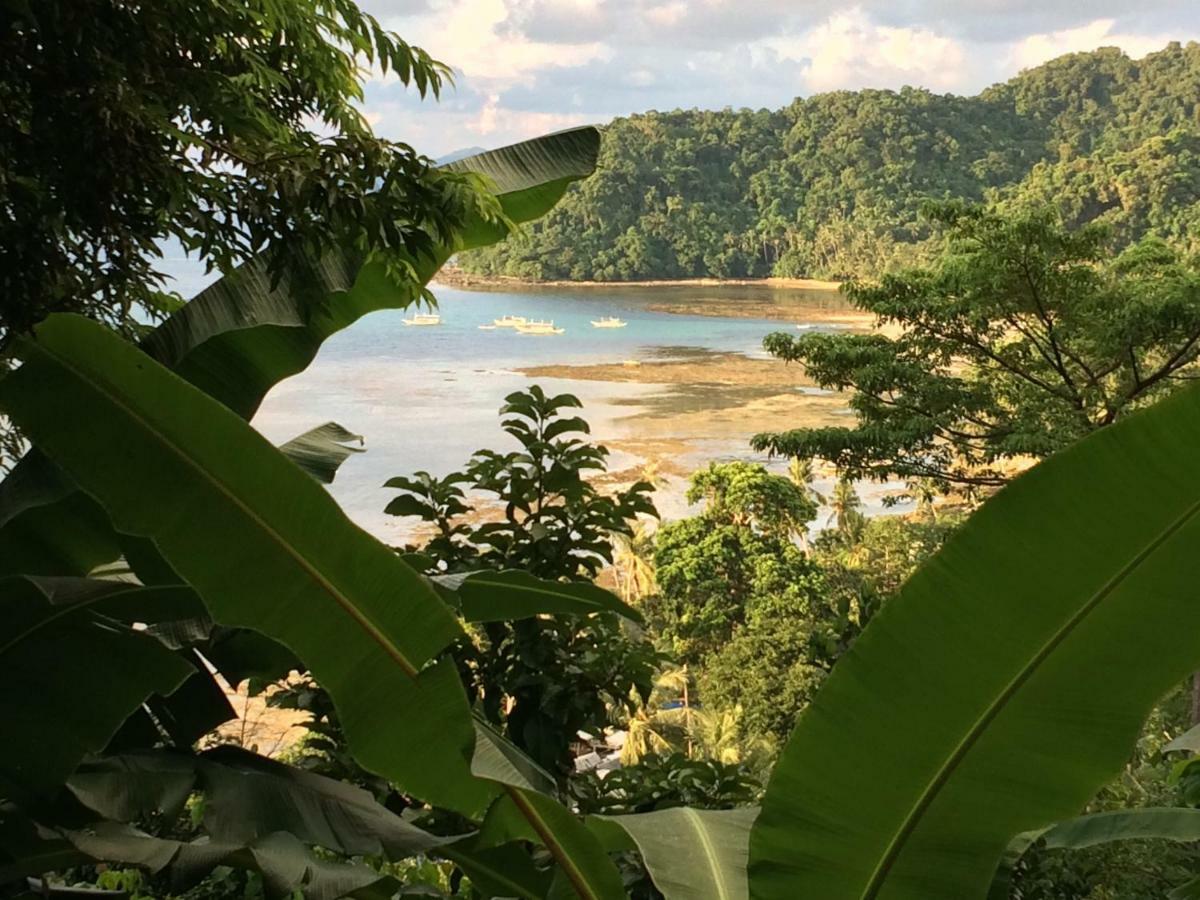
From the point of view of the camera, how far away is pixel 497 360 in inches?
659

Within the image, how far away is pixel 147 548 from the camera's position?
83 centimetres

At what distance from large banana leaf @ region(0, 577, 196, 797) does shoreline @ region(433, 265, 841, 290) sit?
1531 centimetres

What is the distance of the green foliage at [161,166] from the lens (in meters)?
1.12

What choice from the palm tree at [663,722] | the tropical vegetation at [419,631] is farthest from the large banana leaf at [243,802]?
the palm tree at [663,722]

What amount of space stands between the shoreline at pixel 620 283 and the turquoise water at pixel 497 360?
0.49 feet

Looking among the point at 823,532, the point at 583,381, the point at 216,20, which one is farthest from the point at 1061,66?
the point at 216,20

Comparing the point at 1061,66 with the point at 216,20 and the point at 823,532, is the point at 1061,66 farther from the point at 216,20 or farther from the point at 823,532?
the point at 216,20

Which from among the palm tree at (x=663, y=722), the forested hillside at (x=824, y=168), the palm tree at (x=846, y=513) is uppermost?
the forested hillside at (x=824, y=168)

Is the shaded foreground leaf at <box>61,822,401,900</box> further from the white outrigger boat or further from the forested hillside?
the white outrigger boat

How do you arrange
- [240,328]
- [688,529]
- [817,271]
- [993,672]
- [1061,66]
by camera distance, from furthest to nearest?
[1061,66], [817,271], [688,529], [240,328], [993,672]

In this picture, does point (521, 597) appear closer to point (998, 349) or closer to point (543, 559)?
point (543, 559)

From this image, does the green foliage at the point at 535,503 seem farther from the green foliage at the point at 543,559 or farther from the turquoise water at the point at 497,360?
the turquoise water at the point at 497,360

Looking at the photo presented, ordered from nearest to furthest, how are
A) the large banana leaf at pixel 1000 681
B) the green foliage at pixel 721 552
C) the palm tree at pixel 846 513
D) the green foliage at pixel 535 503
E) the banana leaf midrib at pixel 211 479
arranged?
the large banana leaf at pixel 1000 681 → the banana leaf midrib at pixel 211 479 → the green foliage at pixel 535 503 → the green foliage at pixel 721 552 → the palm tree at pixel 846 513

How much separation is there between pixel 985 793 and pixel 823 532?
36.5 feet
